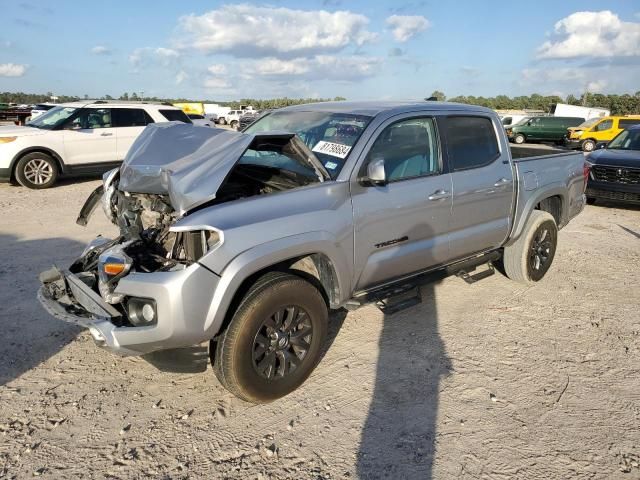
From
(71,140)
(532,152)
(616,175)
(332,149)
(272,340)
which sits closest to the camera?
(272,340)

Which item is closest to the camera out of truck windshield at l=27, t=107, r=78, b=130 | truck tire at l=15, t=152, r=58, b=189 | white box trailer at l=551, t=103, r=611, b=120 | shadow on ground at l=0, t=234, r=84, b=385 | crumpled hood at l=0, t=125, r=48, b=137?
shadow on ground at l=0, t=234, r=84, b=385

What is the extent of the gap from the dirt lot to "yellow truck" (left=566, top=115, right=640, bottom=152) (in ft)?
68.9

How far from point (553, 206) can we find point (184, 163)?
433cm

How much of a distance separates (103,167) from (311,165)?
8.61 meters

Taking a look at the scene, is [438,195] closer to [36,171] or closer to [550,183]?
[550,183]

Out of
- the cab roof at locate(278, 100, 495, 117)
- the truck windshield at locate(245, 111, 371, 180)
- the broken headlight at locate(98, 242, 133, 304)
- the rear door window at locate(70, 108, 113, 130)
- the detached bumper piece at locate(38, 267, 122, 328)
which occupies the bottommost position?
the detached bumper piece at locate(38, 267, 122, 328)

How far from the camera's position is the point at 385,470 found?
2629 mm

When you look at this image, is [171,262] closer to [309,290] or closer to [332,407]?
[309,290]

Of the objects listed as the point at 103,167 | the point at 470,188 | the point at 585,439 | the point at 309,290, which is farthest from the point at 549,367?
the point at 103,167

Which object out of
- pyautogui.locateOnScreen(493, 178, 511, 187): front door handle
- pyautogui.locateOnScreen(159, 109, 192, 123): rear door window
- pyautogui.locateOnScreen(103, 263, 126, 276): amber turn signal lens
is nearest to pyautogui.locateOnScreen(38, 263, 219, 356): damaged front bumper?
pyautogui.locateOnScreen(103, 263, 126, 276): amber turn signal lens

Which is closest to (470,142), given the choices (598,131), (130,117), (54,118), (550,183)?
(550,183)

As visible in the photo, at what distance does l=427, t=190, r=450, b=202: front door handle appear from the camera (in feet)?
12.8

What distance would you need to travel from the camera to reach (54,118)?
34.7 feet

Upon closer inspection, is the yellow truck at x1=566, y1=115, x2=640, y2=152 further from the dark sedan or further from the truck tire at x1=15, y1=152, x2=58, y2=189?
the truck tire at x1=15, y1=152, x2=58, y2=189
